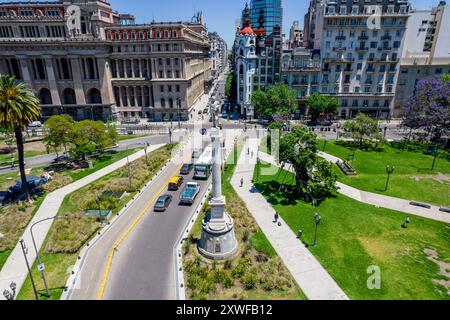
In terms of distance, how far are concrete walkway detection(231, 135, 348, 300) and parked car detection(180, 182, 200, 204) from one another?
662 centimetres

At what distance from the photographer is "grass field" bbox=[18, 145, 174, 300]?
26734 millimetres

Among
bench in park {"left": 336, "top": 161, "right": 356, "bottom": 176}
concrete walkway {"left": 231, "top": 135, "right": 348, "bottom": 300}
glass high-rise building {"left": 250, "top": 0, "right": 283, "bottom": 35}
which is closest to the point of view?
concrete walkway {"left": 231, "top": 135, "right": 348, "bottom": 300}

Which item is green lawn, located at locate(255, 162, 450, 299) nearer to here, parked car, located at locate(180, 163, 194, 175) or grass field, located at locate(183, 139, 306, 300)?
grass field, located at locate(183, 139, 306, 300)

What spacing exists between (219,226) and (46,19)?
91664 millimetres

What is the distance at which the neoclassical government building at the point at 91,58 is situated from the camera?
277 feet

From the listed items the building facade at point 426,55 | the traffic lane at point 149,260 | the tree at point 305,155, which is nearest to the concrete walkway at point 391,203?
the tree at point 305,155

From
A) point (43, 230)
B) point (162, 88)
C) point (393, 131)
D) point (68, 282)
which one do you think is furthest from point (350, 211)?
point (162, 88)

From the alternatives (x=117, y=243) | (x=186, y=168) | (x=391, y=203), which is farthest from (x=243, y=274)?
(x=186, y=168)

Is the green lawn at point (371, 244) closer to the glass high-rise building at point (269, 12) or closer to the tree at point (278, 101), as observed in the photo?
the tree at point (278, 101)

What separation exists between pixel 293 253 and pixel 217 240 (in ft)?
27.1

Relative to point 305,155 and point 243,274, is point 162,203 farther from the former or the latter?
point 305,155

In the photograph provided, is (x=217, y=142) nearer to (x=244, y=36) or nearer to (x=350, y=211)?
(x=350, y=211)

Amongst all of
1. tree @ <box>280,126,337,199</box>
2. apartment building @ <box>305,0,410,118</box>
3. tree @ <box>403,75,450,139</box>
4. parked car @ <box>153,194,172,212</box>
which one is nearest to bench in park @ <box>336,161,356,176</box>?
tree @ <box>280,126,337,199</box>
